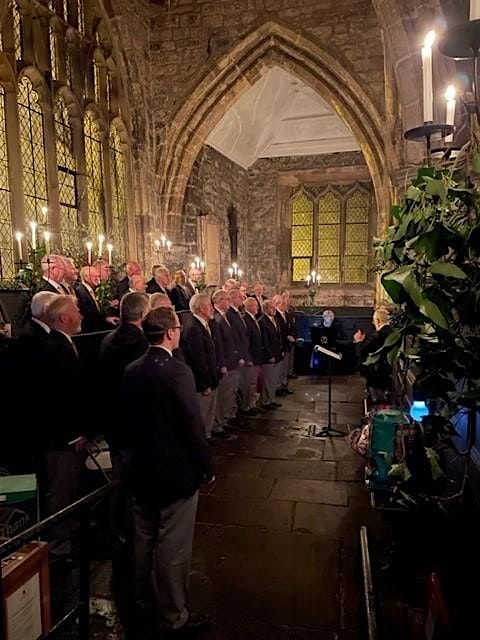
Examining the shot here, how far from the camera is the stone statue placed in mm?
13523

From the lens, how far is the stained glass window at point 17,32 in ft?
21.0

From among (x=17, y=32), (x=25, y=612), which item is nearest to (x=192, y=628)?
(x=25, y=612)

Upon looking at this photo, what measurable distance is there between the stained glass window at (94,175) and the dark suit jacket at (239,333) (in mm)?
3074

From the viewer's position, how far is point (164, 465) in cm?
241

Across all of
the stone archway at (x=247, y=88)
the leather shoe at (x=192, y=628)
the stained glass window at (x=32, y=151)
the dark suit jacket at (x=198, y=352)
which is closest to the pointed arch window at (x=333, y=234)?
the stone archway at (x=247, y=88)

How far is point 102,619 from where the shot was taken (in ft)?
8.73

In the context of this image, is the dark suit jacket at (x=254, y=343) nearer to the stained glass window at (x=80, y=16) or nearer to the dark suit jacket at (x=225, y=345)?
the dark suit jacket at (x=225, y=345)

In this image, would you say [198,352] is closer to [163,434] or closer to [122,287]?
[122,287]

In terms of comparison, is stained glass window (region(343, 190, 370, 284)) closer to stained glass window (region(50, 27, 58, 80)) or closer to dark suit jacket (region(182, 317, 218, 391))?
stained glass window (region(50, 27, 58, 80))

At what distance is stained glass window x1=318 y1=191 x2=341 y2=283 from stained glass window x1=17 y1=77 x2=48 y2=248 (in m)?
9.59

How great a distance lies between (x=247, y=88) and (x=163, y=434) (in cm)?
924

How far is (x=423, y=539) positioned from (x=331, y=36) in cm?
915

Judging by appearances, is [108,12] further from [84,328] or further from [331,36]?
[84,328]

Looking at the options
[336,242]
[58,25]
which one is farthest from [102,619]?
[336,242]
